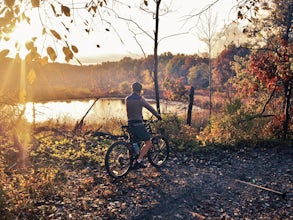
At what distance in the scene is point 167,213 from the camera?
6000 mm

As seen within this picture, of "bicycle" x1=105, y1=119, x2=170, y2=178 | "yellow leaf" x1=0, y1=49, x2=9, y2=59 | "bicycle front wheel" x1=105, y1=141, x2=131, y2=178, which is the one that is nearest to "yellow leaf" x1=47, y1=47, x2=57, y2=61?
"yellow leaf" x1=0, y1=49, x2=9, y2=59

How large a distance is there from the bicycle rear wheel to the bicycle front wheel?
837 mm

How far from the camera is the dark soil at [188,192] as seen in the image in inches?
238

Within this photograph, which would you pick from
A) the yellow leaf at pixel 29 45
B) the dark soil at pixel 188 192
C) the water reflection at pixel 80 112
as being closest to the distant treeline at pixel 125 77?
the yellow leaf at pixel 29 45

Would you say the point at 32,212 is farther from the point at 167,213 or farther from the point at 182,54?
the point at 182,54

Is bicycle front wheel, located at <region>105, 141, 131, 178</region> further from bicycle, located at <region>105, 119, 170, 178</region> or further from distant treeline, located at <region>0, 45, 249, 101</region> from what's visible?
distant treeline, located at <region>0, 45, 249, 101</region>

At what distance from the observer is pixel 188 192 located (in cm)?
707

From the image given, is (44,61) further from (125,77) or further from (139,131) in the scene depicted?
(125,77)

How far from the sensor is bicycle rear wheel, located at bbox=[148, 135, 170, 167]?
28.3ft

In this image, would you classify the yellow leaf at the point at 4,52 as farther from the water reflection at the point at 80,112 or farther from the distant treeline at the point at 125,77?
the water reflection at the point at 80,112

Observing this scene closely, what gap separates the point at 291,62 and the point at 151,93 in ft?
165

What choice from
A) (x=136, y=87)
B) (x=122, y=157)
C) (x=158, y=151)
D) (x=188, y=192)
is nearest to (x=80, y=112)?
(x=158, y=151)

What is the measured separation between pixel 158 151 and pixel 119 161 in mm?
1476

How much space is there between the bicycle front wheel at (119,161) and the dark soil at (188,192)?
0.23m
